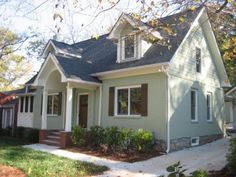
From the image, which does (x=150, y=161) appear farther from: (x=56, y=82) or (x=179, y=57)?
(x=56, y=82)

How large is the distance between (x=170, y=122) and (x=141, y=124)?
1.45 metres

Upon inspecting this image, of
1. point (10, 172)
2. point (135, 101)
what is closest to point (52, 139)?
point (135, 101)

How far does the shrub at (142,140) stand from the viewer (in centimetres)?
1146

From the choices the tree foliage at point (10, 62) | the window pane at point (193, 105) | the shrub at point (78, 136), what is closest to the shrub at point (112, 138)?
the shrub at point (78, 136)

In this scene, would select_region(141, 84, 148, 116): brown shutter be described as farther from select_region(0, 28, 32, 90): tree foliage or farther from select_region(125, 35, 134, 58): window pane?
select_region(0, 28, 32, 90): tree foliage

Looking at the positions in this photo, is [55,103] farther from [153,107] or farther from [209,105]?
[209,105]

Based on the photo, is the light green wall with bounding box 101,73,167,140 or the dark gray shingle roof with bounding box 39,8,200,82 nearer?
the light green wall with bounding box 101,73,167,140

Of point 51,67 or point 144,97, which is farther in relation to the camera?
point 51,67

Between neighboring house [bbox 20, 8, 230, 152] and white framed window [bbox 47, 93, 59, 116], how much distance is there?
0.22 feet

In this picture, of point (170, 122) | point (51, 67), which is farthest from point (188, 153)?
point (51, 67)

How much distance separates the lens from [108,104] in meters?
14.4

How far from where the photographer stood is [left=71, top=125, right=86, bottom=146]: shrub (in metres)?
13.1

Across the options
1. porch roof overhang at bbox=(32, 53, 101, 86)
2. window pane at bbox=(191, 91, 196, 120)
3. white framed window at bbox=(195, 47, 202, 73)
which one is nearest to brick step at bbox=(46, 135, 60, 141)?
porch roof overhang at bbox=(32, 53, 101, 86)

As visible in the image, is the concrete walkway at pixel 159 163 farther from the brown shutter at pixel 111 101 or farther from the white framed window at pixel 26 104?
the white framed window at pixel 26 104
